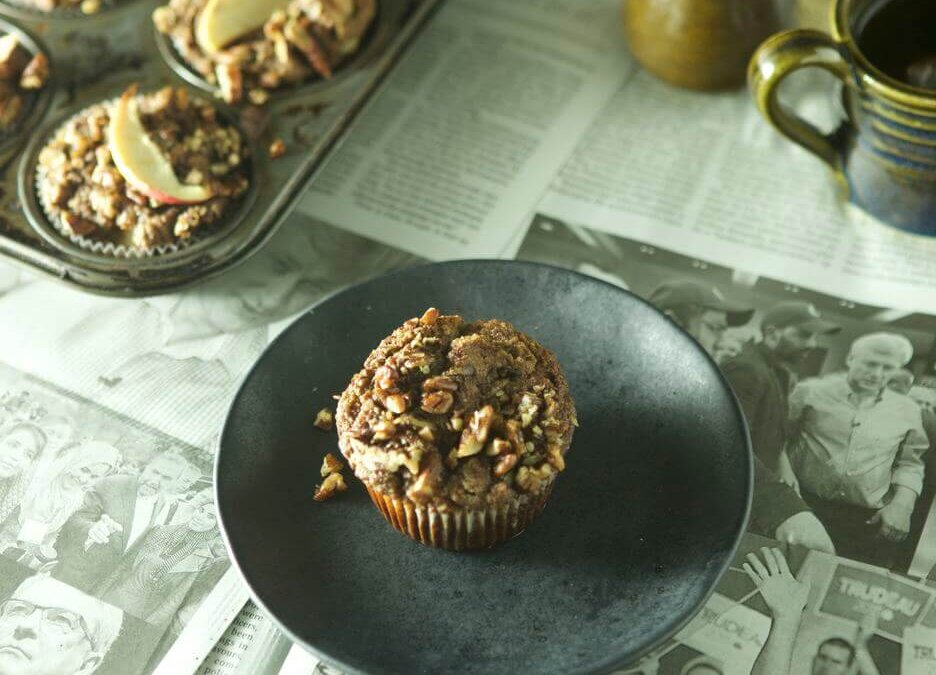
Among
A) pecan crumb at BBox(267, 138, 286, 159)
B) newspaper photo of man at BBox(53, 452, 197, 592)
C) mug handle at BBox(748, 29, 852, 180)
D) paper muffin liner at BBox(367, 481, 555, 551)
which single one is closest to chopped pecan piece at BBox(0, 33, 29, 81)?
pecan crumb at BBox(267, 138, 286, 159)

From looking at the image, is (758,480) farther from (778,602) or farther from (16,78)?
(16,78)

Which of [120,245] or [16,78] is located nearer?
[120,245]

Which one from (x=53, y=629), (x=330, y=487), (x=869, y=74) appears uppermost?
(x=869, y=74)

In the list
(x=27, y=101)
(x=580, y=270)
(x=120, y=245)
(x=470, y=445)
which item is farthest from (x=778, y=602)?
(x=27, y=101)

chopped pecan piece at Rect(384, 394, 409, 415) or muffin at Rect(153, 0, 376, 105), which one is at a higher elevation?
muffin at Rect(153, 0, 376, 105)

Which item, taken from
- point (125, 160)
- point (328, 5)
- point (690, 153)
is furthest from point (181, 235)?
point (690, 153)

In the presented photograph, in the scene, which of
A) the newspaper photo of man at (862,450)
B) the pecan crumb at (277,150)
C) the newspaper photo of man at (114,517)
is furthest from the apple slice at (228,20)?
the newspaper photo of man at (862,450)

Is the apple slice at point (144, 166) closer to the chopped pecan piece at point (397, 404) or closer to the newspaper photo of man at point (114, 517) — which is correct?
the newspaper photo of man at point (114, 517)

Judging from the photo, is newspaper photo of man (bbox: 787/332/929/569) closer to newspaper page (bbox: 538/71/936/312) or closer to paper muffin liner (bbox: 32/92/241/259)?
newspaper page (bbox: 538/71/936/312)
